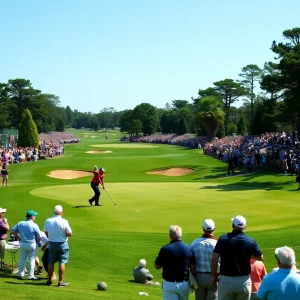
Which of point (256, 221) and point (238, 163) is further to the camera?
point (238, 163)

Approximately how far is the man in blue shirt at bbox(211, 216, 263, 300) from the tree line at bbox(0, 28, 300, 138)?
3356 cm

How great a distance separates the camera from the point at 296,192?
95.5 feet

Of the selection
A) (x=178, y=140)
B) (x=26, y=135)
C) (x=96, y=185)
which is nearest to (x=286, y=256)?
(x=96, y=185)

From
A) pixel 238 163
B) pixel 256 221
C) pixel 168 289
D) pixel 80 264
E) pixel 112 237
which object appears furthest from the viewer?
pixel 238 163

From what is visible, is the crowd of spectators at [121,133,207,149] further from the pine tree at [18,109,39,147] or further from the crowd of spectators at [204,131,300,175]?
the crowd of spectators at [204,131,300,175]

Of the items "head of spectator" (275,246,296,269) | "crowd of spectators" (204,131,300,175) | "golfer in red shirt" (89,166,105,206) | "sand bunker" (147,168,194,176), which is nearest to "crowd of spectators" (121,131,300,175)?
"crowd of spectators" (204,131,300,175)

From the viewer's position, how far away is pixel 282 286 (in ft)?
21.0

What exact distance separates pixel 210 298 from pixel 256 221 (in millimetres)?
11577

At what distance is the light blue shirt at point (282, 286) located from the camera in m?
6.38

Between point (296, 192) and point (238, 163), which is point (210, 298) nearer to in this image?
point (296, 192)

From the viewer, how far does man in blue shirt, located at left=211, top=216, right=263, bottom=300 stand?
317 inches

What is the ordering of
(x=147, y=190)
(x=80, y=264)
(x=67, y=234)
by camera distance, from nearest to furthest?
(x=67, y=234)
(x=80, y=264)
(x=147, y=190)

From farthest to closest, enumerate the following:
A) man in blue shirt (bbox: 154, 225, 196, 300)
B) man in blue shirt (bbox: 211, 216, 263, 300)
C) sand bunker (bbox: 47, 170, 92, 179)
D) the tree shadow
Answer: sand bunker (bbox: 47, 170, 92, 179)
the tree shadow
man in blue shirt (bbox: 154, 225, 196, 300)
man in blue shirt (bbox: 211, 216, 263, 300)

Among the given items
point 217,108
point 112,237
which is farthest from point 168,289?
point 217,108
